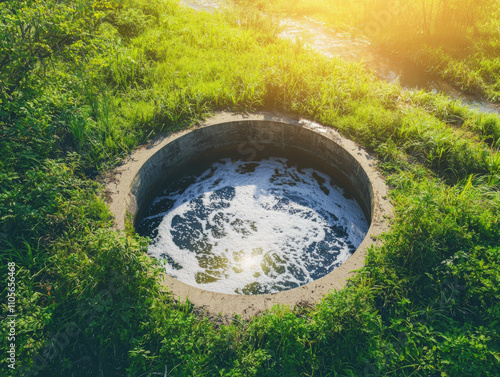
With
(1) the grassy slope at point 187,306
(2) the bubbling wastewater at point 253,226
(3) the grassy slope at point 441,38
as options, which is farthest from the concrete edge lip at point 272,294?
(3) the grassy slope at point 441,38

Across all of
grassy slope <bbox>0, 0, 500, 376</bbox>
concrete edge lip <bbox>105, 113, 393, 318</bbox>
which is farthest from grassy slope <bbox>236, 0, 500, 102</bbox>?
concrete edge lip <bbox>105, 113, 393, 318</bbox>

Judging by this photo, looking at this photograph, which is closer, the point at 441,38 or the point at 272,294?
the point at 272,294

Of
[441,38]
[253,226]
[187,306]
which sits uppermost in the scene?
[441,38]

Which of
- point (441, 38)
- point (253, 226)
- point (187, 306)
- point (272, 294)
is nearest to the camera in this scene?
point (187, 306)

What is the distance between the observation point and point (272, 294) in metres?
4.03

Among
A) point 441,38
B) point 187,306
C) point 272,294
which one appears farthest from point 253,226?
point 441,38

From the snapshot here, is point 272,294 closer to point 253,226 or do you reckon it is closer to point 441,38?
point 253,226

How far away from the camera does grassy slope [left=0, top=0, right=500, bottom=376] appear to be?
11.1 ft

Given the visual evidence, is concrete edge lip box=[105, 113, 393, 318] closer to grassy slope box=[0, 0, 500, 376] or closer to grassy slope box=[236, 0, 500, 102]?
grassy slope box=[0, 0, 500, 376]

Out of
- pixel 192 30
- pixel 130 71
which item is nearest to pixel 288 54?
pixel 192 30

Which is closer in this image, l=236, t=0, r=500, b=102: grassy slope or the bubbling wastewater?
the bubbling wastewater

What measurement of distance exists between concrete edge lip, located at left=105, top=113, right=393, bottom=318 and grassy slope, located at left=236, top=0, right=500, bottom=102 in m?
4.84

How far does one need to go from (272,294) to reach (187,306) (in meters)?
1.05

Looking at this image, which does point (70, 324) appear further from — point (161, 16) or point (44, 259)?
point (161, 16)
